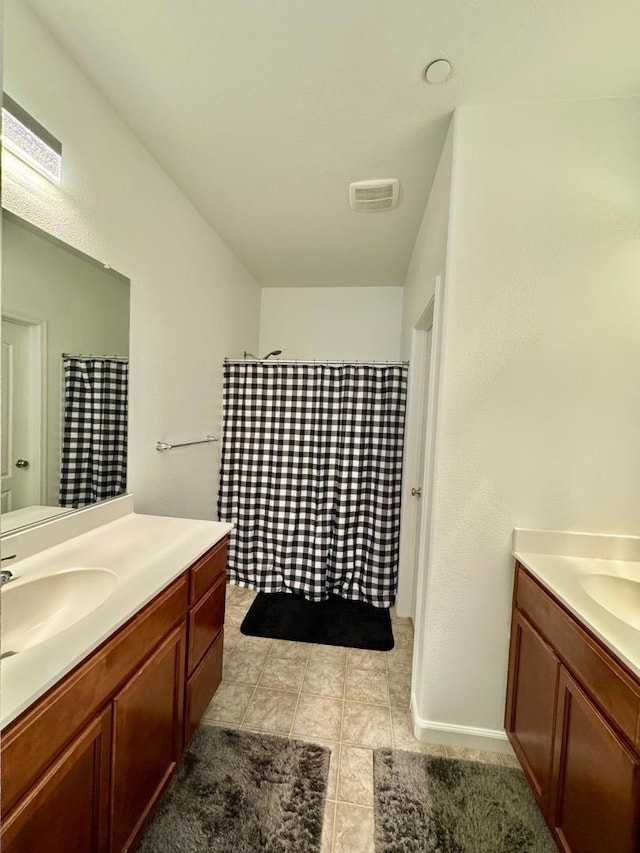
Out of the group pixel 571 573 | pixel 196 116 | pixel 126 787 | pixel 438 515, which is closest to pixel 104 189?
pixel 196 116

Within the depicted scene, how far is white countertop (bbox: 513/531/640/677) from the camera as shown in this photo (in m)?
1.02

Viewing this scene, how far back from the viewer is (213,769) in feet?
4.60

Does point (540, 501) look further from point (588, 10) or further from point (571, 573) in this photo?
point (588, 10)

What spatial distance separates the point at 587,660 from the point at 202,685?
4.27ft

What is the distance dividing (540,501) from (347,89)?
1.68 m

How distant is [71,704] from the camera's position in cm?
84

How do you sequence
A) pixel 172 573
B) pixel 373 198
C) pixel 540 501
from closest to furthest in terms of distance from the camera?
pixel 172 573 < pixel 540 501 < pixel 373 198

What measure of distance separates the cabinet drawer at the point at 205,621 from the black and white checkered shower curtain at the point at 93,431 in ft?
1.91

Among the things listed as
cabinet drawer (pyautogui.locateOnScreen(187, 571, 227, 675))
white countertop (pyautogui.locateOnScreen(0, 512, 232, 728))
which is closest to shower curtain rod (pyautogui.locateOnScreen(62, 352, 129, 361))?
white countertop (pyautogui.locateOnScreen(0, 512, 232, 728))

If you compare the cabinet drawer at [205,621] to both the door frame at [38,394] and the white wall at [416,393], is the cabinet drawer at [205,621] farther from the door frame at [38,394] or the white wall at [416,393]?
the white wall at [416,393]

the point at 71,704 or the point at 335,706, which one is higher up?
the point at 71,704

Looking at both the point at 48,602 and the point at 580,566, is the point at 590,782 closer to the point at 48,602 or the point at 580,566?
the point at 580,566

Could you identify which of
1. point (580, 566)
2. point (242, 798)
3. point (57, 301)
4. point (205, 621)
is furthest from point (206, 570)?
point (580, 566)

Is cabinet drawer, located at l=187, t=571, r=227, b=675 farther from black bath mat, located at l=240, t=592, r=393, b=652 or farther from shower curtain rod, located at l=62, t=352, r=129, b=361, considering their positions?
shower curtain rod, located at l=62, t=352, r=129, b=361
